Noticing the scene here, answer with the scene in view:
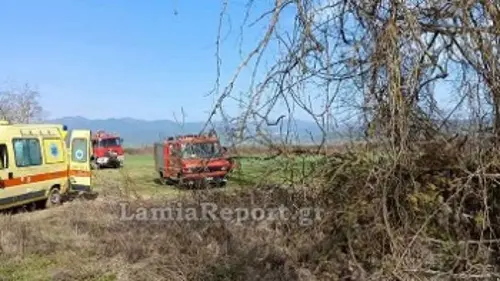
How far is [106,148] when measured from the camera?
131 ft

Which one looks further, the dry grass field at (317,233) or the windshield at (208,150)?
the windshield at (208,150)

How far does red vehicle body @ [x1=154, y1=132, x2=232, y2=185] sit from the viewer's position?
254 inches

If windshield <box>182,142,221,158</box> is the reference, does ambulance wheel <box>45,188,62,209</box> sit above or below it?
below

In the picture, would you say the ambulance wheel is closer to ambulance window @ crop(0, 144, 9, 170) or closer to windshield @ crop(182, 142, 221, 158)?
ambulance window @ crop(0, 144, 9, 170)

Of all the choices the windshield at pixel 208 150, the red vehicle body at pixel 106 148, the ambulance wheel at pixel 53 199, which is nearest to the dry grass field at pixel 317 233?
the windshield at pixel 208 150

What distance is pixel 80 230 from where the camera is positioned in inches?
436

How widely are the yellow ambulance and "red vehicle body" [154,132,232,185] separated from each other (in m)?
5.65

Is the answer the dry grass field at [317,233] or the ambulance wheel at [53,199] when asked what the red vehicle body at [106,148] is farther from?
the dry grass field at [317,233]

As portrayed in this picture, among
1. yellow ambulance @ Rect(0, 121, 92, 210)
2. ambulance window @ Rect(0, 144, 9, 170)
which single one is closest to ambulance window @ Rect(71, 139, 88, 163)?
yellow ambulance @ Rect(0, 121, 92, 210)

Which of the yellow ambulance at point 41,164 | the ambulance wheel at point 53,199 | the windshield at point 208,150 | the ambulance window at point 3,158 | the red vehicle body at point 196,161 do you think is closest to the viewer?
the windshield at point 208,150

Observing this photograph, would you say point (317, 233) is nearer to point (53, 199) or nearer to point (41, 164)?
point (41, 164)

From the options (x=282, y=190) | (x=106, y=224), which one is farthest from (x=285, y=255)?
(x=106, y=224)

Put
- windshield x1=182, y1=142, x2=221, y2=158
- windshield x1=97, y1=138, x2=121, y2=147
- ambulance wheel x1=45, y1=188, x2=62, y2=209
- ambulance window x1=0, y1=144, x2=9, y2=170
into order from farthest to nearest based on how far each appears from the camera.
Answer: windshield x1=97, y1=138, x2=121, y2=147 < ambulance wheel x1=45, y1=188, x2=62, y2=209 < ambulance window x1=0, y1=144, x2=9, y2=170 < windshield x1=182, y1=142, x2=221, y2=158

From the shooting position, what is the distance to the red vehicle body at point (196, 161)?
644cm
